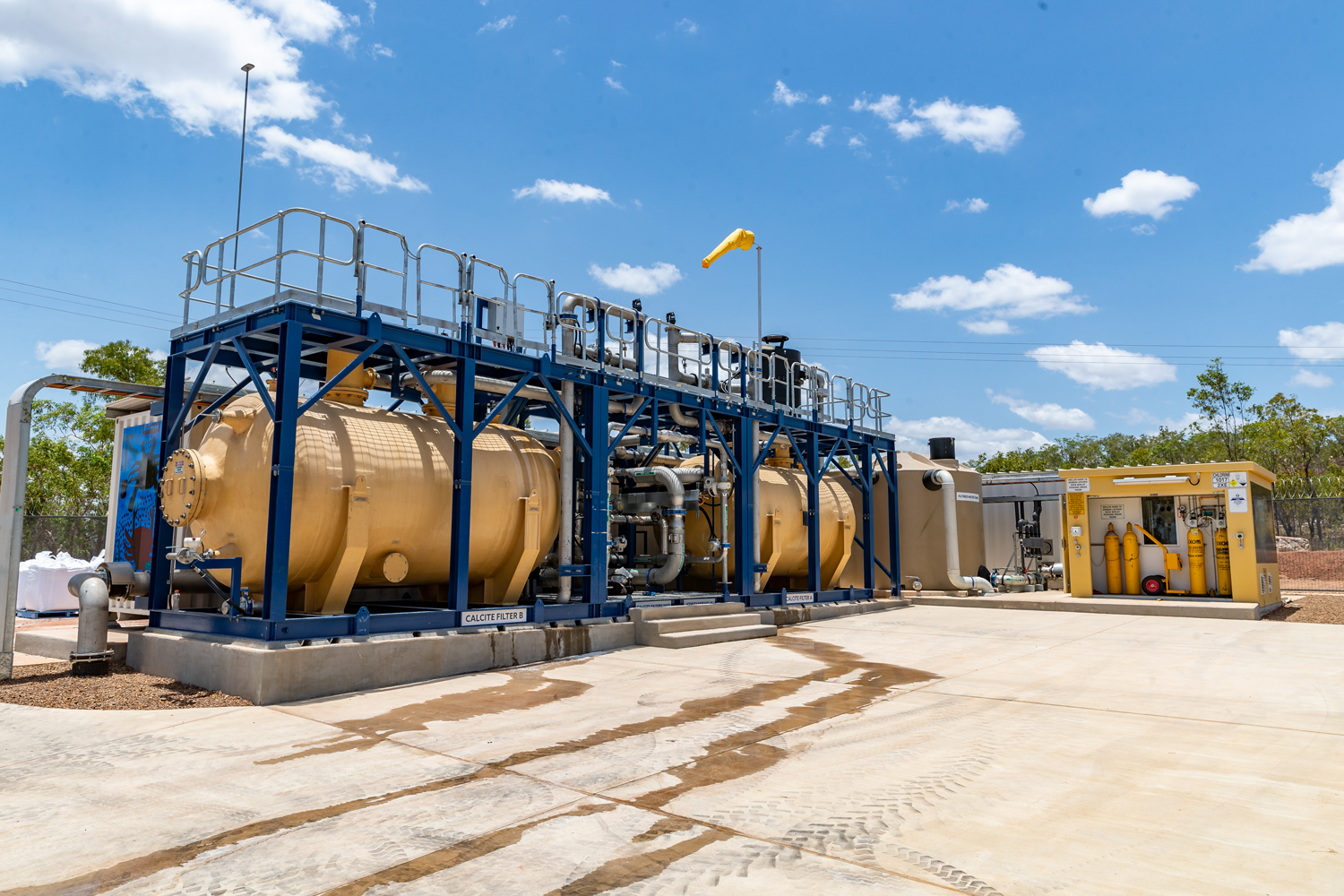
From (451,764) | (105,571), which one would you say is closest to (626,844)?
(451,764)

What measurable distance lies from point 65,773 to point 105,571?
21.2ft

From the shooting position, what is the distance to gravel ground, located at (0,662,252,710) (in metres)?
9.31

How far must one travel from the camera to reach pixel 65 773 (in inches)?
264

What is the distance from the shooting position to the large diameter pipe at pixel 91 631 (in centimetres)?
1070

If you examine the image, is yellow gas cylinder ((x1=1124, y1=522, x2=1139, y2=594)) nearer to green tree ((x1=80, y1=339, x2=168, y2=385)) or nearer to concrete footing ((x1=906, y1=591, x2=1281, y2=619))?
concrete footing ((x1=906, y1=591, x2=1281, y2=619))

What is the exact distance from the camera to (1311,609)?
19.8 meters

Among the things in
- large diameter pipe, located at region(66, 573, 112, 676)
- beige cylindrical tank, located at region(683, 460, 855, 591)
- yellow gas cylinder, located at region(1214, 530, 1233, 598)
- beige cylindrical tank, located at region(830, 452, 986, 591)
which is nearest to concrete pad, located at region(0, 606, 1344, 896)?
large diameter pipe, located at region(66, 573, 112, 676)

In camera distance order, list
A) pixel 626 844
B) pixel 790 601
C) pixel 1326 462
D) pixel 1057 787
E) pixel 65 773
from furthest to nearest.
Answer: pixel 1326 462 → pixel 790 601 → pixel 65 773 → pixel 1057 787 → pixel 626 844

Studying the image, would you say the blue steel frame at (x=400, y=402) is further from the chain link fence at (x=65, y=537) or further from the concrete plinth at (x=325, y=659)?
the chain link fence at (x=65, y=537)

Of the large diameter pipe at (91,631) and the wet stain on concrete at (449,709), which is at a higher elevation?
the large diameter pipe at (91,631)

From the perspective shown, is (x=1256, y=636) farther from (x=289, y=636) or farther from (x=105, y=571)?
(x=105, y=571)

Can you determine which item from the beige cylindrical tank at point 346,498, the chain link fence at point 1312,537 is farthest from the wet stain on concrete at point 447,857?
the chain link fence at point 1312,537

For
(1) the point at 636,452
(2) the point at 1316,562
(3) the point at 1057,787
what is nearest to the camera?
(3) the point at 1057,787

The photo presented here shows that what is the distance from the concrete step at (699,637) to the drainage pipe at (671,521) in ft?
5.01
